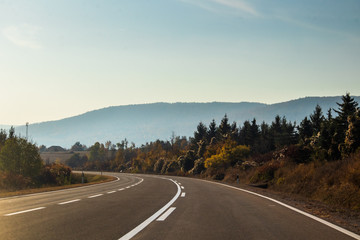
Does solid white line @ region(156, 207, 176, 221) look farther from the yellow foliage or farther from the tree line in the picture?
the yellow foliage

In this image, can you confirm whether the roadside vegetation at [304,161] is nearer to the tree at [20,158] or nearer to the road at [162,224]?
the road at [162,224]

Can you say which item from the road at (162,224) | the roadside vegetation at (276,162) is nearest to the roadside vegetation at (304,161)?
the roadside vegetation at (276,162)

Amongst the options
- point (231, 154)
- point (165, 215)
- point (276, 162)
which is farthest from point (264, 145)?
point (165, 215)

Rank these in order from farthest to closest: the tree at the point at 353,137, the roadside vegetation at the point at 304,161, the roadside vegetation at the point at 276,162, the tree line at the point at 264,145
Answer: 1. the tree line at the point at 264,145
2. the tree at the point at 353,137
3. the roadside vegetation at the point at 276,162
4. the roadside vegetation at the point at 304,161

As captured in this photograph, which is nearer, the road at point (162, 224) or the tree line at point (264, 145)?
the road at point (162, 224)

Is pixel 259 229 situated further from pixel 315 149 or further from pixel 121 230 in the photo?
pixel 315 149

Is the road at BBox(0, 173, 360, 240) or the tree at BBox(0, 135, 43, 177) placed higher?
the tree at BBox(0, 135, 43, 177)

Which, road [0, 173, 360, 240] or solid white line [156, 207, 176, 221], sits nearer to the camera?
road [0, 173, 360, 240]

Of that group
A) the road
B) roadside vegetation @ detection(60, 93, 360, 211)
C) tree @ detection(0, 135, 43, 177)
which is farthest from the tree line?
tree @ detection(0, 135, 43, 177)

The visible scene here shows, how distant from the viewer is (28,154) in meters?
50.4

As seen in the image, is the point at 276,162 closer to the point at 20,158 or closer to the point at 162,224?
the point at 162,224

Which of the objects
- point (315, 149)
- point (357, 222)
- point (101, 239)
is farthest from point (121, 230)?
point (315, 149)

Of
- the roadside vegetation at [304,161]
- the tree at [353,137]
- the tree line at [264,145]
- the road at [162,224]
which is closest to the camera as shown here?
the road at [162,224]

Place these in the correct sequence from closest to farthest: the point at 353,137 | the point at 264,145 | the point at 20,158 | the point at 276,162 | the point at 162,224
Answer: the point at 162,224 < the point at 353,137 < the point at 276,162 < the point at 20,158 < the point at 264,145
